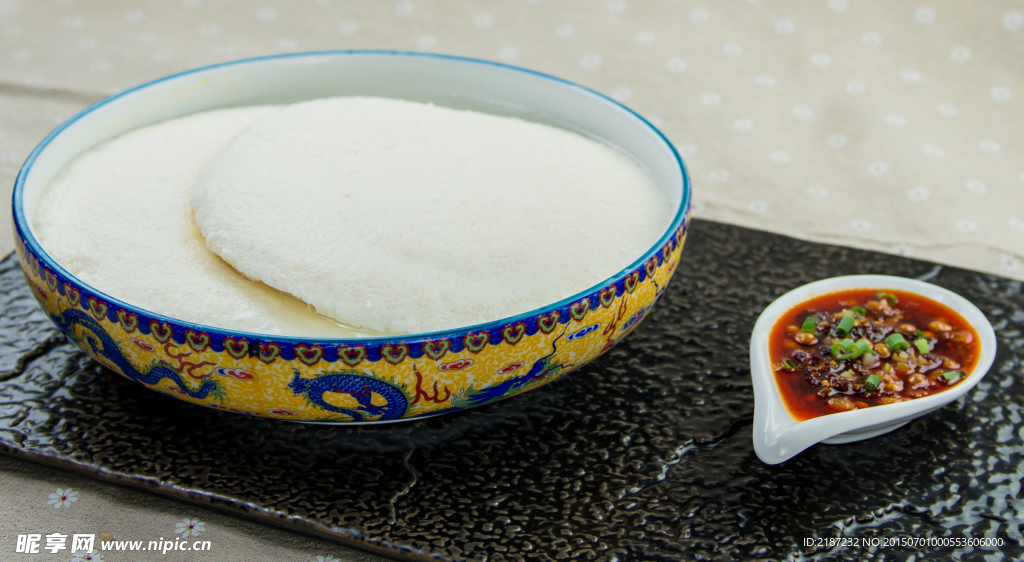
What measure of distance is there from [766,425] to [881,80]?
53.7 inches

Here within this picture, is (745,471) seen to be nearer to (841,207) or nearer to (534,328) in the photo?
(534,328)

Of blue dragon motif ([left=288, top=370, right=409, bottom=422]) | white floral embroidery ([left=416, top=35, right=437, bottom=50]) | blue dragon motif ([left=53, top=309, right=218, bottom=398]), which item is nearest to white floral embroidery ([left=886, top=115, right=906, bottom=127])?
white floral embroidery ([left=416, top=35, right=437, bottom=50])

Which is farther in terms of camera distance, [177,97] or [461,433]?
[177,97]

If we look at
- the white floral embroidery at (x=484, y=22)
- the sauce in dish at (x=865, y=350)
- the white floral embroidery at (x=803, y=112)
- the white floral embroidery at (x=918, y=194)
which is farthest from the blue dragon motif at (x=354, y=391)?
the white floral embroidery at (x=484, y=22)

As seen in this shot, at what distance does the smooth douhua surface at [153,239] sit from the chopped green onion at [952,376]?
2.26 feet

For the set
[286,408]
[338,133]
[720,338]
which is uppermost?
[338,133]

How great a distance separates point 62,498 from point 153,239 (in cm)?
30

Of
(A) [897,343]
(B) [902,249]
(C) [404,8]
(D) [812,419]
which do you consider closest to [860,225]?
(B) [902,249]

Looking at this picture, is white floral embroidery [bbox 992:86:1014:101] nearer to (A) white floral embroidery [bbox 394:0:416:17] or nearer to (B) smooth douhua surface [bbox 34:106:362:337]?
(A) white floral embroidery [bbox 394:0:416:17]

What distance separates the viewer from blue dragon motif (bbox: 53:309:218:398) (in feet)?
2.91

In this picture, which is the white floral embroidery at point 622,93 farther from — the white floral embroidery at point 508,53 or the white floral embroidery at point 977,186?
the white floral embroidery at point 977,186

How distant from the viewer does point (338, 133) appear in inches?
44.0

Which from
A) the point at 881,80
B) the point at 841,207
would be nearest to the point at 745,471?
the point at 841,207

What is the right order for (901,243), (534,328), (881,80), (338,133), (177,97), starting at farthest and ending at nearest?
(881,80) < (901,243) < (177,97) < (338,133) < (534,328)
